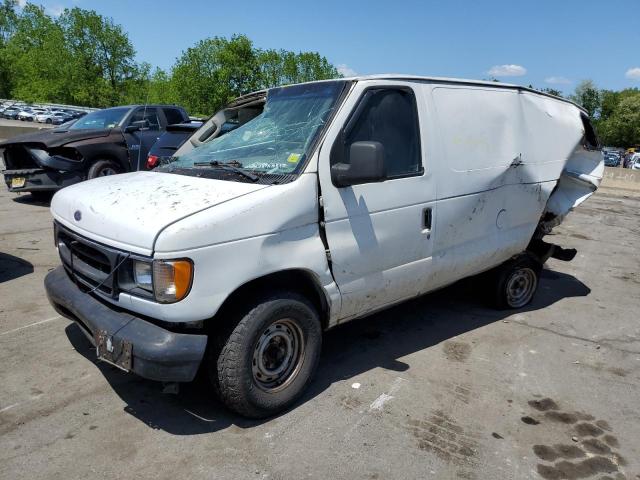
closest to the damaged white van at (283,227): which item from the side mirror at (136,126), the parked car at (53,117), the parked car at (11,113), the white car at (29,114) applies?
the side mirror at (136,126)

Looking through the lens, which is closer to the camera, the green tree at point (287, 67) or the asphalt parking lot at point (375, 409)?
the asphalt parking lot at point (375, 409)

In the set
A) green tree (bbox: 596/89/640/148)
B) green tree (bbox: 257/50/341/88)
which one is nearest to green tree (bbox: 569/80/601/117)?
green tree (bbox: 596/89/640/148)

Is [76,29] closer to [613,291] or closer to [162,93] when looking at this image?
[162,93]

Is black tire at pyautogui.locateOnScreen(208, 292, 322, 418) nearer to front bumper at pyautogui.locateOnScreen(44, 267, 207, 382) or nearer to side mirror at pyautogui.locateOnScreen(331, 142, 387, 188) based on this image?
front bumper at pyautogui.locateOnScreen(44, 267, 207, 382)

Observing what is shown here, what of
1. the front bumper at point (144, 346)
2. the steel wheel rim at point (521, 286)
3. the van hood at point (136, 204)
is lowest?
the steel wheel rim at point (521, 286)

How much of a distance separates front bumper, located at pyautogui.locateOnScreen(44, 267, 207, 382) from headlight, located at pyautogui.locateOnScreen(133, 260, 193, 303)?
0.73 feet

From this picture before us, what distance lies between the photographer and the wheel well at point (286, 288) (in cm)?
306

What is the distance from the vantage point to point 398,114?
3791 mm

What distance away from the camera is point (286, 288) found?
3.26 m

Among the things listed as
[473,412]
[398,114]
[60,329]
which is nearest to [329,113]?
[398,114]

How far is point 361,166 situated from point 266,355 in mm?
1352

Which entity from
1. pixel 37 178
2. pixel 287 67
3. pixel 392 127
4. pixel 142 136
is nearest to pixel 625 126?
pixel 287 67

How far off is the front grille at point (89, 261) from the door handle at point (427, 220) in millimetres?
2163

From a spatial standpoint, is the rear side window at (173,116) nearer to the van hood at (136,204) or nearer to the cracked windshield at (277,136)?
the cracked windshield at (277,136)
